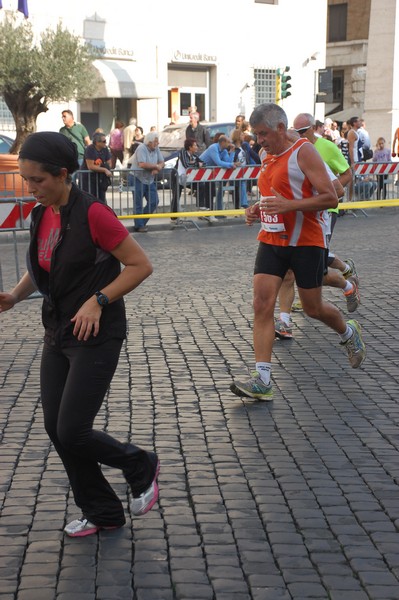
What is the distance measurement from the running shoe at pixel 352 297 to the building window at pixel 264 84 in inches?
1252

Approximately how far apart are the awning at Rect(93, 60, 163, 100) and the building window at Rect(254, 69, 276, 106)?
5.91 meters

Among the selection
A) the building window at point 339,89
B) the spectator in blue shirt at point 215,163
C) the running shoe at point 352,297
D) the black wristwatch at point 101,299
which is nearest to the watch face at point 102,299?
the black wristwatch at point 101,299

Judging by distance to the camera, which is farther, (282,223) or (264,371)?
(282,223)

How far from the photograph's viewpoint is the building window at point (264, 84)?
40.6 metres

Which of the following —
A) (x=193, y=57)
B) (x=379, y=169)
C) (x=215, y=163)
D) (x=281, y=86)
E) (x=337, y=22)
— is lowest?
(x=379, y=169)

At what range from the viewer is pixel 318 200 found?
6375 millimetres

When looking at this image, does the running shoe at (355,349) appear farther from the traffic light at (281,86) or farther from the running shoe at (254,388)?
the traffic light at (281,86)

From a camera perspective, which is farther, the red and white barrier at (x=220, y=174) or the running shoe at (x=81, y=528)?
the red and white barrier at (x=220, y=174)

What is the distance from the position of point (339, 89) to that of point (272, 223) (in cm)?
5235

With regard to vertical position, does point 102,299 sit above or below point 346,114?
above

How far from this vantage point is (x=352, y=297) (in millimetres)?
9398

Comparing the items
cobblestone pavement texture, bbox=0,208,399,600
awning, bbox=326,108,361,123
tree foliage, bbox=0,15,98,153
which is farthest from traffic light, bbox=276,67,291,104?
cobblestone pavement texture, bbox=0,208,399,600

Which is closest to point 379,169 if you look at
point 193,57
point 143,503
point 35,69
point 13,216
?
point 35,69

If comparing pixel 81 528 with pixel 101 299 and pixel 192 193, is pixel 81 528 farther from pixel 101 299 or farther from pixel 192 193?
pixel 192 193
